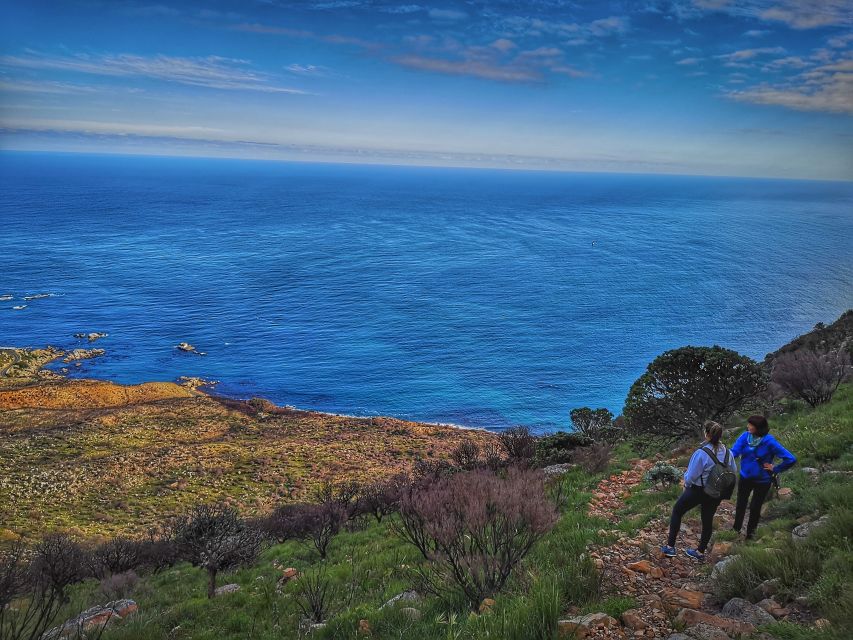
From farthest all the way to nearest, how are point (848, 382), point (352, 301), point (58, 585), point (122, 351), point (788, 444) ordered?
point (352, 301) < point (122, 351) < point (848, 382) < point (58, 585) < point (788, 444)

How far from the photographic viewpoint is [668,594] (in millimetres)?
7188

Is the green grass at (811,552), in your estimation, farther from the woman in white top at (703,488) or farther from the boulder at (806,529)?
the woman in white top at (703,488)

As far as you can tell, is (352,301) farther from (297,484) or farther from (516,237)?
(516,237)

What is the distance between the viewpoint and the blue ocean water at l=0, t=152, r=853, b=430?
5272cm

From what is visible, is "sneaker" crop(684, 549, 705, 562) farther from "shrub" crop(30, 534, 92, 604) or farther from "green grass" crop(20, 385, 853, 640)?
"shrub" crop(30, 534, 92, 604)

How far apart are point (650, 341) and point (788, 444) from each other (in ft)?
171

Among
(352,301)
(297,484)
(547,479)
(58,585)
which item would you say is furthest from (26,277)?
(547,479)

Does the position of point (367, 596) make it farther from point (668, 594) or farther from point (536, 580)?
point (668, 594)

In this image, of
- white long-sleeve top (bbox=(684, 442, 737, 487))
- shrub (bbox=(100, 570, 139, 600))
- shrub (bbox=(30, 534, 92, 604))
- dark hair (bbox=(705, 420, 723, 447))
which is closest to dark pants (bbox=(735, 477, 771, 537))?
white long-sleeve top (bbox=(684, 442, 737, 487))

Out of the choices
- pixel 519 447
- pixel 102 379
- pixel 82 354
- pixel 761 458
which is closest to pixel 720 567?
pixel 761 458

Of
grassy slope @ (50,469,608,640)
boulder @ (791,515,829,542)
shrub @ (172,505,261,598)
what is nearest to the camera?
grassy slope @ (50,469,608,640)

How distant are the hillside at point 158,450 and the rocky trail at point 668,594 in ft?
74.4

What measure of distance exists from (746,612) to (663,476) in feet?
27.6

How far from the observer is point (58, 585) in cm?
1394
